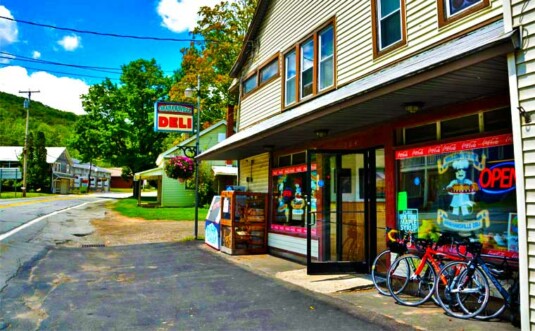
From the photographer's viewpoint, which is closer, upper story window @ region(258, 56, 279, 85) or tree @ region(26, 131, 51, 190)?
upper story window @ region(258, 56, 279, 85)

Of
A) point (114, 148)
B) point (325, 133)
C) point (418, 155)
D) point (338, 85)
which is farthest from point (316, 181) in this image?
point (114, 148)

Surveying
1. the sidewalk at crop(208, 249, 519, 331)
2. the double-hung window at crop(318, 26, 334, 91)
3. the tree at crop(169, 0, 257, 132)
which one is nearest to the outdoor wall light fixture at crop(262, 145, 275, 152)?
the double-hung window at crop(318, 26, 334, 91)

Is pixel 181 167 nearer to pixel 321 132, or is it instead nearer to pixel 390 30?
pixel 321 132

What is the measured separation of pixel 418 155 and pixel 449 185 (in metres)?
0.75

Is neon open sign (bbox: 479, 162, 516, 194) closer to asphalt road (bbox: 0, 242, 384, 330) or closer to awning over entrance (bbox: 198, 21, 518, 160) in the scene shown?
awning over entrance (bbox: 198, 21, 518, 160)

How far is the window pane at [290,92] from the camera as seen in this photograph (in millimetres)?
11234

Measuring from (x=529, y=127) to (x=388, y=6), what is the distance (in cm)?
461

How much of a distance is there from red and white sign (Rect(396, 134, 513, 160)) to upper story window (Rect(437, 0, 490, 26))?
1965 millimetres


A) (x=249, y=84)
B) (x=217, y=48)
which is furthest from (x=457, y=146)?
(x=217, y=48)

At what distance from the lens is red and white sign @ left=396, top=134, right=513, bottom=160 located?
538cm

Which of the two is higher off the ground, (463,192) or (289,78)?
(289,78)

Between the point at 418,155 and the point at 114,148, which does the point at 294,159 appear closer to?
the point at 418,155

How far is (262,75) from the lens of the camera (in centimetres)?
1314

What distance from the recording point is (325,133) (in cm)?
869
